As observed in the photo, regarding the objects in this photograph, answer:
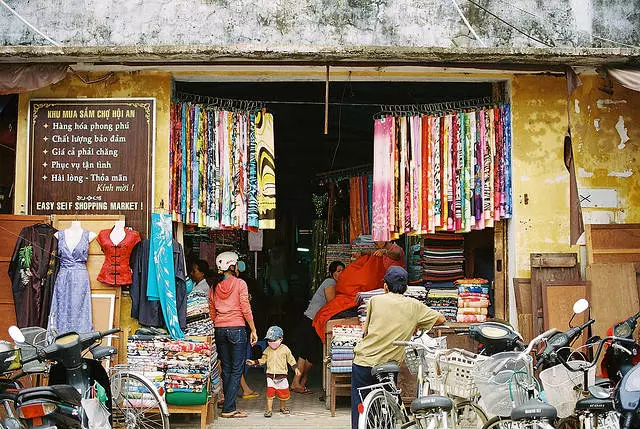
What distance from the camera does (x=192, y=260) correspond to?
34.0ft

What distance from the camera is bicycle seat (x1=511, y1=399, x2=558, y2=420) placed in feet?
16.6

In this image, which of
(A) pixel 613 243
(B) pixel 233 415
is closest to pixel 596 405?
(A) pixel 613 243

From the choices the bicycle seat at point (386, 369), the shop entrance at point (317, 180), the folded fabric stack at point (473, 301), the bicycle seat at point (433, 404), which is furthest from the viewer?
the shop entrance at point (317, 180)

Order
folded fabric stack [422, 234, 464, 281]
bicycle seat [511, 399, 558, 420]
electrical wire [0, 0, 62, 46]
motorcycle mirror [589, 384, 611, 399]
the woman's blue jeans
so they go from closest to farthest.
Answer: bicycle seat [511, 399, 558, 420] < motorcycle mirror [589, 384, 611, 399] < electrical wire [0, 0, 62, 46] < the woman's blue jeans < folded fabric stack [422, 234, 464, 281]

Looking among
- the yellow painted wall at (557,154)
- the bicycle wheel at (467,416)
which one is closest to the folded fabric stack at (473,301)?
the yellow painted wall at (557,154)

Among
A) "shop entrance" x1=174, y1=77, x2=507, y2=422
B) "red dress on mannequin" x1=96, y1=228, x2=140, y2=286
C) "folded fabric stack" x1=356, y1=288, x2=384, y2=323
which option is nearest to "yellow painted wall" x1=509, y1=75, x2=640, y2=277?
"shop entrance" x1=174, y1=77, x2=507, y2=422

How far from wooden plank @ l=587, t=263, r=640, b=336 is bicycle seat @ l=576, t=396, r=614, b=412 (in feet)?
8.88

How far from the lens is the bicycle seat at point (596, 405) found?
225 inches

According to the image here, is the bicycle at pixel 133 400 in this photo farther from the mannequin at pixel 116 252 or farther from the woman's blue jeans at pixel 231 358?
the woman's blue jeans at pixel 231 358

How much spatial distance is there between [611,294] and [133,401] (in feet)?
16.3

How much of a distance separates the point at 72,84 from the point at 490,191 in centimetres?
478

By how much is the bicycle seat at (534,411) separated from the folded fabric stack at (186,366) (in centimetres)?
415

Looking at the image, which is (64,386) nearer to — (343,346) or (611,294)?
(343,346)

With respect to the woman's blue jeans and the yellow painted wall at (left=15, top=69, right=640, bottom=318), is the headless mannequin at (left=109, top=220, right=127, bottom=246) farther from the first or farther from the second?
the woman's blue jeans
